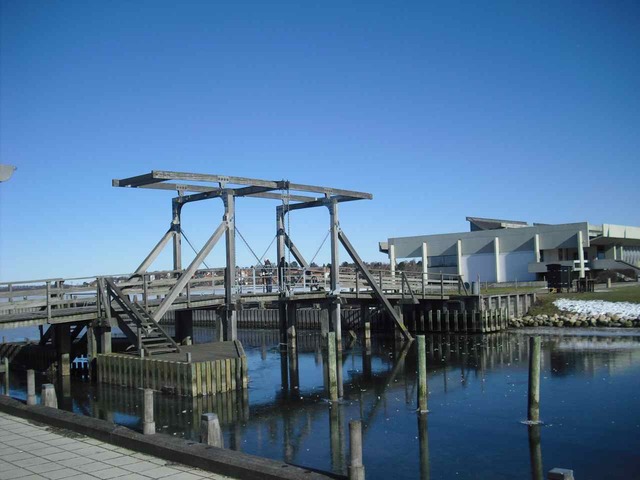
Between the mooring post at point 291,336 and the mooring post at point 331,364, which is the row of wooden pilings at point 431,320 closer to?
the mooring post at point 291,336

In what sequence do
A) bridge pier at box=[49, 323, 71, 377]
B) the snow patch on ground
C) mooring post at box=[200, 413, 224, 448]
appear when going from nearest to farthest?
mooring post at box=[200, 413, 224, 448], bridge pier at box=[49, 323, 71, 377], the snow patch on ground

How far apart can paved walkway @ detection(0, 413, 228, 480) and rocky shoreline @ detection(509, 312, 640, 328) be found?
104ft

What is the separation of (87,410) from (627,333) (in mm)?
27104

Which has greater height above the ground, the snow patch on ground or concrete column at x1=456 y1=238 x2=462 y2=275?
concrete column at x1=456 y1=238 x2=462 y2=275

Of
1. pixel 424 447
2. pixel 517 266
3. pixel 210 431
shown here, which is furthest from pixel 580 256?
pixel 210 431

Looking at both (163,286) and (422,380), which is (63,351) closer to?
(163,286)

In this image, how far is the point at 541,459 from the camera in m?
12.6

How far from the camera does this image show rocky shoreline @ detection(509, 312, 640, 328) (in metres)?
35.7

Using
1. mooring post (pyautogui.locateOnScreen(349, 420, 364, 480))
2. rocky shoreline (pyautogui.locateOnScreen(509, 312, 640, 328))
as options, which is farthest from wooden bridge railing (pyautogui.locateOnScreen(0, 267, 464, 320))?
mooring post (pyautogui.locateOnScreen(349, 420, 364, 480))

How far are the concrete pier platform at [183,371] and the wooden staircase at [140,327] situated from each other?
44cm

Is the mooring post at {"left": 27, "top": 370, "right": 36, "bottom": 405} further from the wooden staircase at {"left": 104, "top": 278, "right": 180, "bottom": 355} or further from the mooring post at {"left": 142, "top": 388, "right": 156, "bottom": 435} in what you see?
the wooden staircase at {"left": 104, "top": 278, "right": 180, "bottom": 355}

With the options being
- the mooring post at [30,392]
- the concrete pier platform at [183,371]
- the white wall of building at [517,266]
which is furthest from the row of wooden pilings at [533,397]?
the white wall of building at [517,266]

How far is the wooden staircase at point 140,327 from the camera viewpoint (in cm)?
2166

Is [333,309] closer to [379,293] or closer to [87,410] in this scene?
[379,293]
